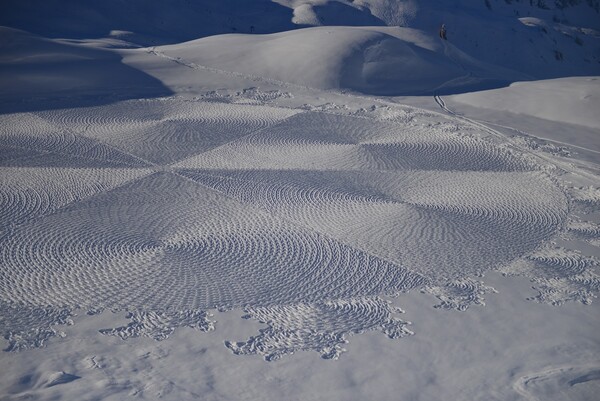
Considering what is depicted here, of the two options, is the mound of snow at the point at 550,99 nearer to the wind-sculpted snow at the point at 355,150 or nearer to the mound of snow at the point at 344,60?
the mound of snow at the point at 344,60

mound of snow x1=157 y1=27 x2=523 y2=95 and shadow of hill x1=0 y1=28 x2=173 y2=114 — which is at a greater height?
mound of snow x1=157 y1=27 x2=523 y2=95

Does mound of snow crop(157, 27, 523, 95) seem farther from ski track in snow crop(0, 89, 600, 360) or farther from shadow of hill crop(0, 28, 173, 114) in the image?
ski track in snow crop(0, 89, 600, 360)

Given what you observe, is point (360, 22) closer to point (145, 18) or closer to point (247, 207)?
point (145, 18)

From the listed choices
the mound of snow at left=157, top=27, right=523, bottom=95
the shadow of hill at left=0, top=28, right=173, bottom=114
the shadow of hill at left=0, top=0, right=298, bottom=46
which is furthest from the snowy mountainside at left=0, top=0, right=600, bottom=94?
the mound of snow at left=157, top=27, right=523, bottom=95

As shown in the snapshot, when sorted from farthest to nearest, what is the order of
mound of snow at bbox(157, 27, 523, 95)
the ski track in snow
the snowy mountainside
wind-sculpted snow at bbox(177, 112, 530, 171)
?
the snowy mountainside → mound of snow at bbox(157, 27, 523, 95) → wind-sculpted snow at bbox(177, 112, 530, 171) → the ski track in snow

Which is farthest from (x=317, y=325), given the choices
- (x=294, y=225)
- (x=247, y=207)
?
(x=247, y=207)

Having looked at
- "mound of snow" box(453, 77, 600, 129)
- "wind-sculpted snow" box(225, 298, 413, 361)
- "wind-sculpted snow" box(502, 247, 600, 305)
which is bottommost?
"wind-sculpted snow" box(225, 298, 413, 361)

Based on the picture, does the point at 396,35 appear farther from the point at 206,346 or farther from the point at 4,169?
the point at 206,346

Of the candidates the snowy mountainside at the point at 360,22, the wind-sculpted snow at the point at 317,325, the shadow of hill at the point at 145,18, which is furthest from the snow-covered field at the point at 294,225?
the shadow of hill at the point at 145,18
